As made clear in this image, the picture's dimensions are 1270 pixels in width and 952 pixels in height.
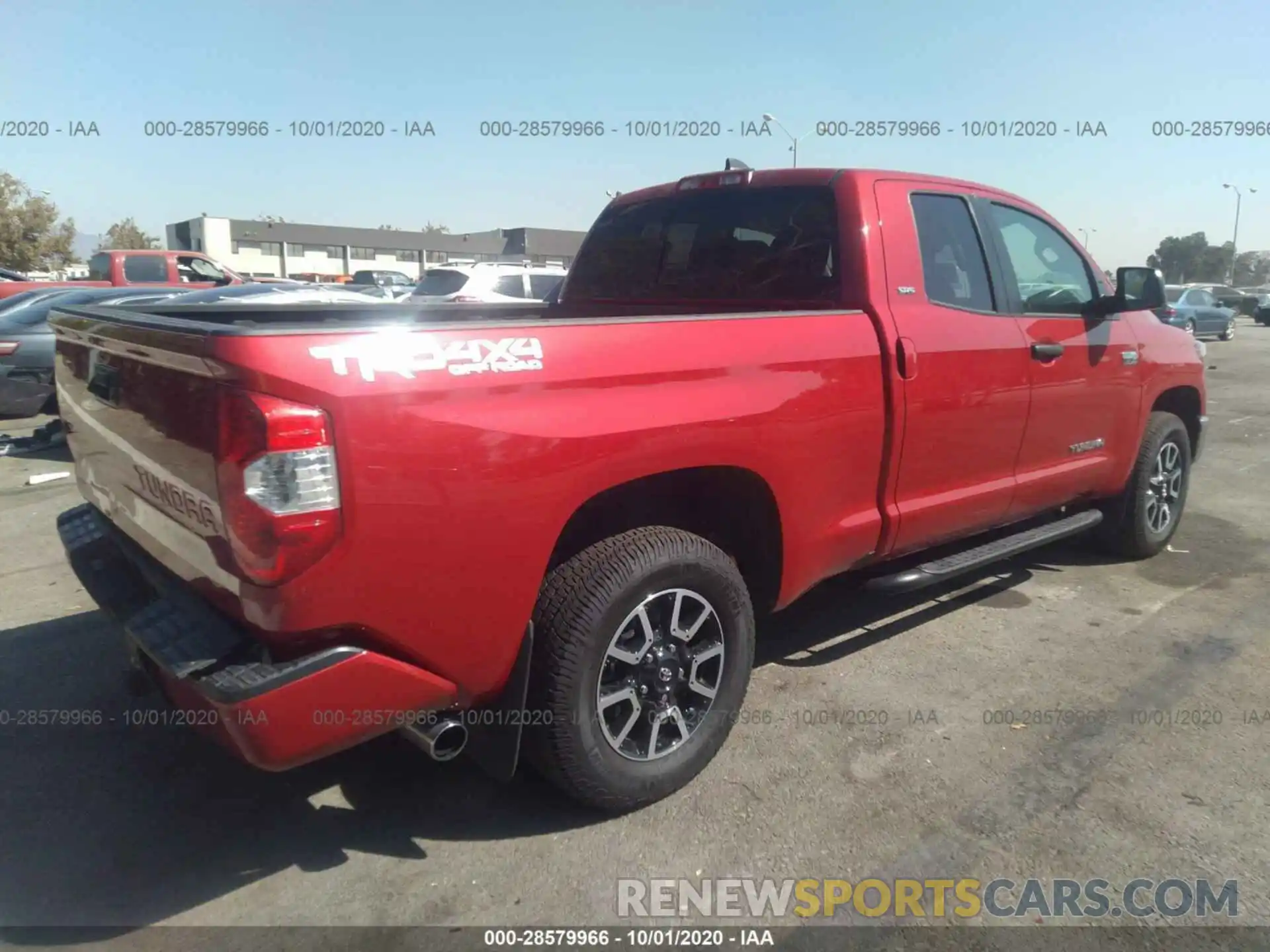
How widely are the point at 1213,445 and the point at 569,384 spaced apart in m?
9.24

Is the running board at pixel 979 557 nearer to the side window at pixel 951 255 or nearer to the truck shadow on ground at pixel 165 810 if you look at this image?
the truck shadow on ground at pixel 165 810

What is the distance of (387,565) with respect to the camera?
88.2 inches

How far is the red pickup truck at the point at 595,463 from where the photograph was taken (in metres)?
2.18

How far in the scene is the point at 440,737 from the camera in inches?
96.7

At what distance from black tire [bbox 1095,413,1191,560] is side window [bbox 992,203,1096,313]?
3.42ft

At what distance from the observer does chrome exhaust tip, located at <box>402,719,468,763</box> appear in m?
2.46

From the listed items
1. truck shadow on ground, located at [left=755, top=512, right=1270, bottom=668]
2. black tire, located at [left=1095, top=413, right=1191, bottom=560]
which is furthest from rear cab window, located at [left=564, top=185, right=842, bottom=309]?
black tire, located at [left=1095, top=413, right=1191, bottom=560]

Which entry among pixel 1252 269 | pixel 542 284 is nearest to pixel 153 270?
pixel 542 284

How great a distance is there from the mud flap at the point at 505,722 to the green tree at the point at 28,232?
172 feet

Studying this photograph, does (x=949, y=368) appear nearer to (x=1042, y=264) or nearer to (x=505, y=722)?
(x=1042, y=264)

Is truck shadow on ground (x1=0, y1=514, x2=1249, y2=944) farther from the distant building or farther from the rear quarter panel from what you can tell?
the distant building

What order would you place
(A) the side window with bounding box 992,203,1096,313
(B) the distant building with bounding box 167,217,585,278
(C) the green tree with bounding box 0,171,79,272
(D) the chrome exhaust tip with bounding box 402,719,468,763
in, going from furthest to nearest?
(B) the distant building with bounding box 167,217,585,278 → (C) the green tree with bounding box 0,171,79,272 → (A) the side window with bounding box 992,203,1096,313 → (D) the chrome exhaust tip with bounding box 402,719,468,763

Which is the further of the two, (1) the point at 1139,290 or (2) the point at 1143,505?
(2) the point at 1143,505

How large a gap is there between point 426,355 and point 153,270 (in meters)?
16.7
